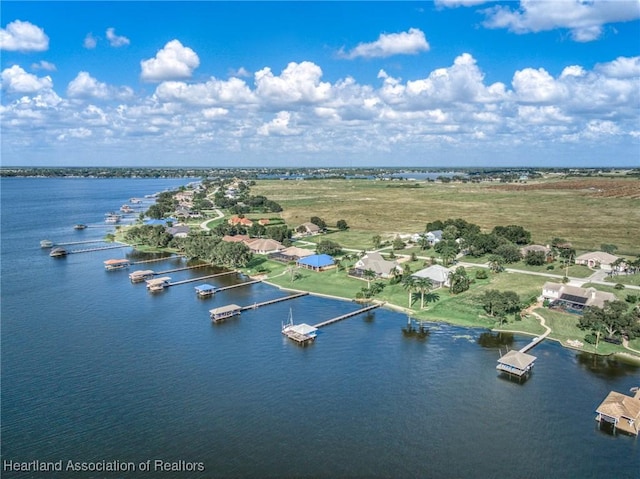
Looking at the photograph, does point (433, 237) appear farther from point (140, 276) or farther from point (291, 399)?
point (291, 399)

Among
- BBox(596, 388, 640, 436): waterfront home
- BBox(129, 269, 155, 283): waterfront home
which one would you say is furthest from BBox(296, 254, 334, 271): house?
BBox(596, 388, 640, 436): waterfront home

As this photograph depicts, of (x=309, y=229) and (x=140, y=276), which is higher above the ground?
(x=309, y=229)

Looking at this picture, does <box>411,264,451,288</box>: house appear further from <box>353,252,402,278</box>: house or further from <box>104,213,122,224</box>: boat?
<box>104,213,122,224</box>: boat

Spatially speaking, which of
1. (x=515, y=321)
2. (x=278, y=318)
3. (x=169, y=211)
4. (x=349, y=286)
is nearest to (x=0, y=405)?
(x=278, y=318)

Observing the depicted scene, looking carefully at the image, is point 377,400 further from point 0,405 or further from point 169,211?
point 169,211

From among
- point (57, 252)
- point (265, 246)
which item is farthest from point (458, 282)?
point (57, 252)

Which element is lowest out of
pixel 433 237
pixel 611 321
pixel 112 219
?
pixel 611 321

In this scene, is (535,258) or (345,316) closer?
(345,316)

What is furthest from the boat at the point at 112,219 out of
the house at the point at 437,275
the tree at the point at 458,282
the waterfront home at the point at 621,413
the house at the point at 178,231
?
the waterfront home at the point at 621,413
